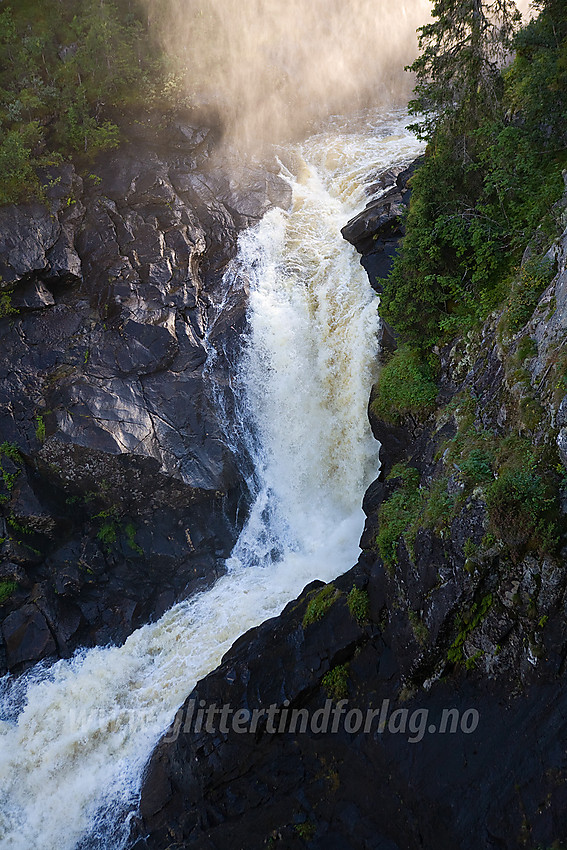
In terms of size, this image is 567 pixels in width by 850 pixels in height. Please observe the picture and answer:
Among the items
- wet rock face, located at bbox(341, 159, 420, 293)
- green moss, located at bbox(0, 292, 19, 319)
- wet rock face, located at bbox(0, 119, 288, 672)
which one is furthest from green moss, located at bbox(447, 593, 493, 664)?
green moss, located at bbox(0, 292, 19, 319)

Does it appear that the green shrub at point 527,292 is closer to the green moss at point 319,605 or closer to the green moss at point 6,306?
the green moss at point 319,605

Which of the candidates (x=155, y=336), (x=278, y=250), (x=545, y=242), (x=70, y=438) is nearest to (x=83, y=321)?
(x=155, y=336)

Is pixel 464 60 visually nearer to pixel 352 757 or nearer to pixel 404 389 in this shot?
pixel 404 389

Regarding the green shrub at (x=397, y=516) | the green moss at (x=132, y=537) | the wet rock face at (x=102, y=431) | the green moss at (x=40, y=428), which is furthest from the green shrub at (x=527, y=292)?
the green moss at (x=40, y=428)

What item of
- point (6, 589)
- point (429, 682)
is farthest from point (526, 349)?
point (6, 589)

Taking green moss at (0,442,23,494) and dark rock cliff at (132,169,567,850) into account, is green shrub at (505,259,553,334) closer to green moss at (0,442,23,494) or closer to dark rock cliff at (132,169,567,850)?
dark rock cliff at (132,169,567,850)
